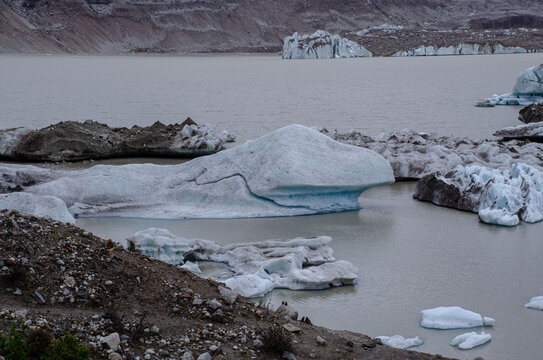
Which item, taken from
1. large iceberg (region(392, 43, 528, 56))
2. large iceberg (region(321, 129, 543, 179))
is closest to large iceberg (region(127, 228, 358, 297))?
large iceberg (region(321, 129, 543, 179))

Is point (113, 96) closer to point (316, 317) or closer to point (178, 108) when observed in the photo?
point (178, 108)

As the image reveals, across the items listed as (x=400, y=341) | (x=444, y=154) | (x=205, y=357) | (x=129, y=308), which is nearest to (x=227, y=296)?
(x=129, y=308)

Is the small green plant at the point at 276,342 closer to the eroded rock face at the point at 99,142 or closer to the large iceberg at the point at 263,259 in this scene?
the large iceberg at the point at 263,259

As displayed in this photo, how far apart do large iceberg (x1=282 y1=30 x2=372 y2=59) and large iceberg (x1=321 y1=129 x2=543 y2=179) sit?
7278 centimetres

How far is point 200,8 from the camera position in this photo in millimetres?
108688

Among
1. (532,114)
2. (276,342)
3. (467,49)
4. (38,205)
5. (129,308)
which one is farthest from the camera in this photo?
(467,49)

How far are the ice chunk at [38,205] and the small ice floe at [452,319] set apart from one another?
4894 mm

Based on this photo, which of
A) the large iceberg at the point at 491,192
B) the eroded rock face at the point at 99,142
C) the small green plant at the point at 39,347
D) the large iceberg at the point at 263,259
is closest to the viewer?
the small green plant at the point at 39,347

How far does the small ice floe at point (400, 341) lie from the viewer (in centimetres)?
559

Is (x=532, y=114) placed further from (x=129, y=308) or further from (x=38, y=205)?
(x=129, y=308)

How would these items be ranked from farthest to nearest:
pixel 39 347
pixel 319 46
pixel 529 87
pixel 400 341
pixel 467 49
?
pixel 467 49 < pixel 319 46 < pixel 529 87 < pixel 400 341 < pixel 39 347

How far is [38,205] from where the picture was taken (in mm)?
8781

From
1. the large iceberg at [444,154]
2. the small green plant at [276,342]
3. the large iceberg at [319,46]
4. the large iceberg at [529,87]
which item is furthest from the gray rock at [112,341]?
the large iceberg at [319,46]

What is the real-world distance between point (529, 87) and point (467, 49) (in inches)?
2903
